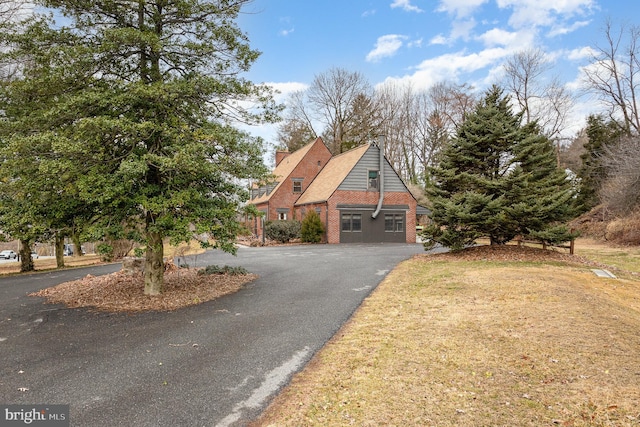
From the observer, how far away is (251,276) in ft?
39.4

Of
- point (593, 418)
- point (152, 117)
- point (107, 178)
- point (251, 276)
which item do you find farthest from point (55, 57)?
point (593, 418)

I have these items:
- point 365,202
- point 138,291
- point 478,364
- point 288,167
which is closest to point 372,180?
point 365,202

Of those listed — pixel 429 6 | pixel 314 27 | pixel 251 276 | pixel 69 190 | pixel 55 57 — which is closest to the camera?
pixel 69 190

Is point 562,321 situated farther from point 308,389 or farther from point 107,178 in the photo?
point 107,178

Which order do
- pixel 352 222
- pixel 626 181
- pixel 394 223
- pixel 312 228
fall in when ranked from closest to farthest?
pixel 626 181 → pixel 312 228 → pixel 352 222 → pixel 394 223

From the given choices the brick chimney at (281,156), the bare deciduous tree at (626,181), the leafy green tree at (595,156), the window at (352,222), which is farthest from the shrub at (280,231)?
the leafy green tree at (595,156)

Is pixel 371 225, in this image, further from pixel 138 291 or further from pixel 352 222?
pixel 138 291

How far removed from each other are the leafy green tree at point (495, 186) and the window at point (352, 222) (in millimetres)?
10504

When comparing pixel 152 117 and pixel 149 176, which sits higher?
pixel 152 117

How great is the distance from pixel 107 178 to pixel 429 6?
45.0 ft

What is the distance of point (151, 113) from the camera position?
7.90 meters

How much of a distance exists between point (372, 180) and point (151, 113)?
69.2 feet

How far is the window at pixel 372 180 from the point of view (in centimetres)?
2762

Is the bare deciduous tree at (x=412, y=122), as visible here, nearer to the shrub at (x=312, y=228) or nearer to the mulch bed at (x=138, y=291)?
the shrub at (x=312, y=228)
